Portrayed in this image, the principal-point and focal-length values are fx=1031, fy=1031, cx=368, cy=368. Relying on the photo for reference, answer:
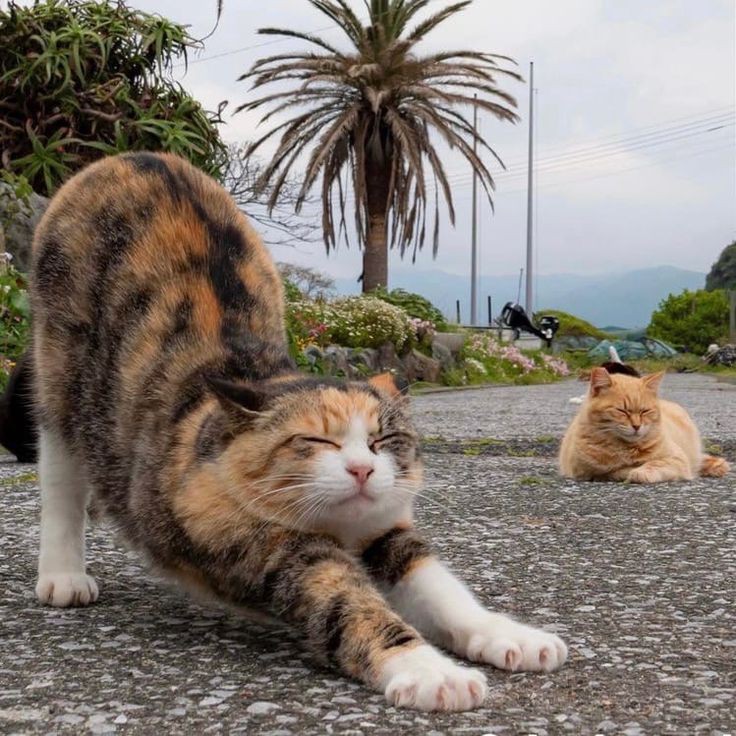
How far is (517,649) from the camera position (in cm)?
241

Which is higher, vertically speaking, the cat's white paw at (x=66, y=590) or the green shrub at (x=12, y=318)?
the green shrub at (x=12, y=318)

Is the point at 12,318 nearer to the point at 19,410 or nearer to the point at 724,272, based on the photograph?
the point at 19,410

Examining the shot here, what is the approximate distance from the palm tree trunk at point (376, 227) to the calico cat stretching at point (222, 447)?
19.5 metres

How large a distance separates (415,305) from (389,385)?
1623 cm

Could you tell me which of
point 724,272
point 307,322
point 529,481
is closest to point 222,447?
point 529,481

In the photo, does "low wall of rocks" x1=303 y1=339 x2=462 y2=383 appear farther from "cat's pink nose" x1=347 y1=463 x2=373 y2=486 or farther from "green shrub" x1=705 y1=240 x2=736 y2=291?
"green shrub" x1=705 y1=240 x2=736 y2=291

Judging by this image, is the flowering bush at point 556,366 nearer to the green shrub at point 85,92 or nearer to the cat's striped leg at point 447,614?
the green shrub at point 85,92

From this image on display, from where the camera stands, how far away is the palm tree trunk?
23219 mm

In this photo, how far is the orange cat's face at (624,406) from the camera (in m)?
6.41

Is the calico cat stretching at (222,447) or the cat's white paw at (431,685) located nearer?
the cat's white paw at (431,685)

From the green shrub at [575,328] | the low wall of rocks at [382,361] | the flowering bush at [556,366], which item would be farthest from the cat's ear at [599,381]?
the green shrub at [575,328]

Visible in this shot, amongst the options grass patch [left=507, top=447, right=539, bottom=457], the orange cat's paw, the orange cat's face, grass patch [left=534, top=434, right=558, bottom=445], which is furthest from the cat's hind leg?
grass patch [left=534, top=434, right=558, bottom=445]

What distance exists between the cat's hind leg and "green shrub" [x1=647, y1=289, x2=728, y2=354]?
121 feet

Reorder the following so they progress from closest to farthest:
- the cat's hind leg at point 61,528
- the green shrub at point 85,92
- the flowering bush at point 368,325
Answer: the cat's hind leg at point 61,528, the green shrub at point 85,92, the flowering bush at point 368,325
